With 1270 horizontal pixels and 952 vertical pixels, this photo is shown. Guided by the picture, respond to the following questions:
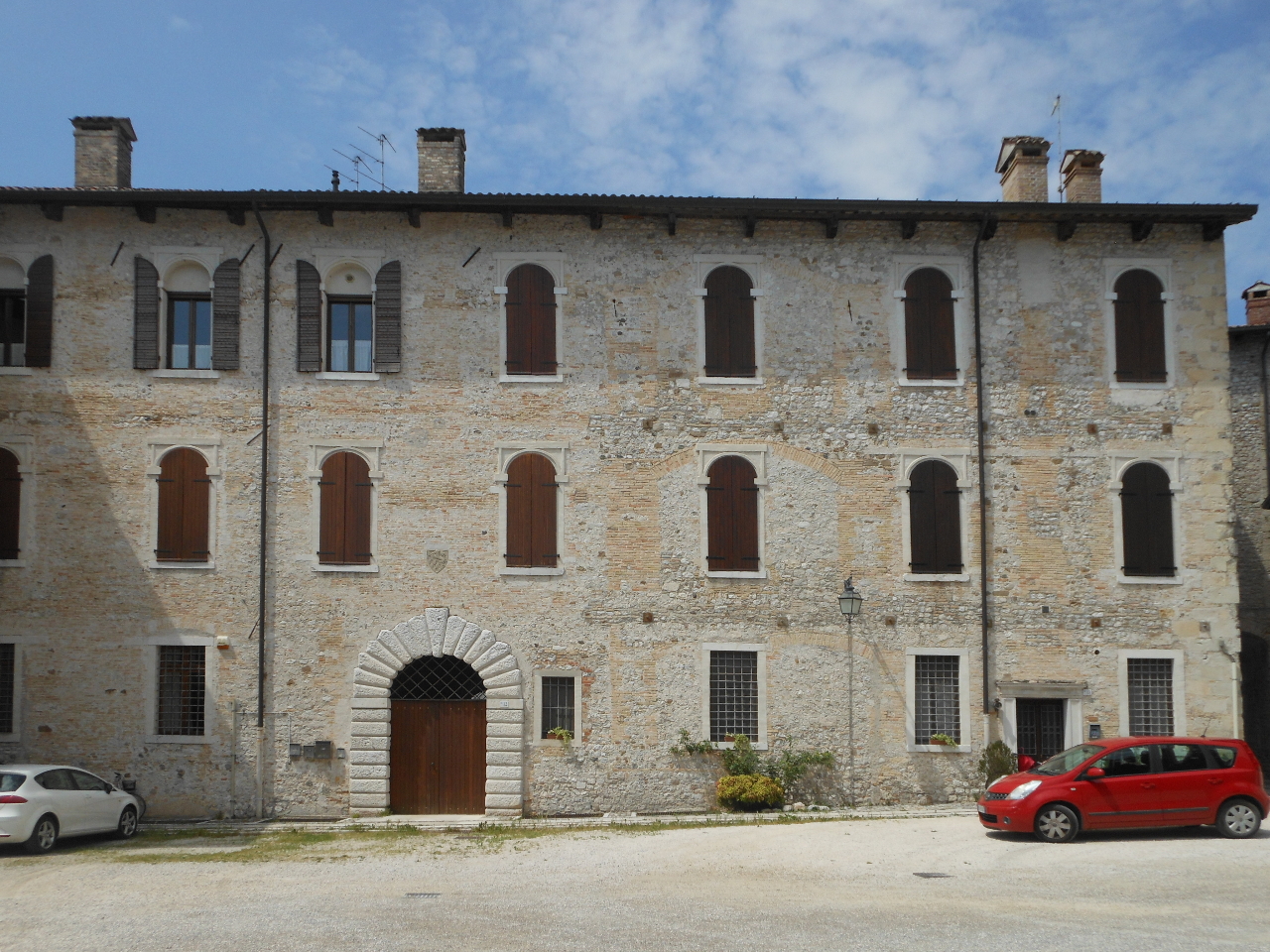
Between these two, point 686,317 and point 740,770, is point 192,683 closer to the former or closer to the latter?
point 740,770

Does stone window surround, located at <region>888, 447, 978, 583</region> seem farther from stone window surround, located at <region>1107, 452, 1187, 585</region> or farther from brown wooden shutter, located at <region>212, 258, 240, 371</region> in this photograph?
brown wooden shutter, located at <region>212, 258, 240, 371</region>

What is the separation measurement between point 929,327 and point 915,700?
642 cm

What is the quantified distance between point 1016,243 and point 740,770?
10.3 m

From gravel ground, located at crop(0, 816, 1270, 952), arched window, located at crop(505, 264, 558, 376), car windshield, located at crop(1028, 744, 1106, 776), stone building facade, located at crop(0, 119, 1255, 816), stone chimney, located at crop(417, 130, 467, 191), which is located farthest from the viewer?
stone chimney, located at crop(417, 130, 467, 191)

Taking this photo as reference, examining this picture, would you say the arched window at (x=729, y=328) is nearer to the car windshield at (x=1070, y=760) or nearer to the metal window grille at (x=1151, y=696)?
the car windshield at (x=1070, y=760)

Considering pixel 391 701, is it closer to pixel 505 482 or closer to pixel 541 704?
pixel 541 704

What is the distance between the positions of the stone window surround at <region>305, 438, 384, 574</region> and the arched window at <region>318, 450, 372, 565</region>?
5 centimetres

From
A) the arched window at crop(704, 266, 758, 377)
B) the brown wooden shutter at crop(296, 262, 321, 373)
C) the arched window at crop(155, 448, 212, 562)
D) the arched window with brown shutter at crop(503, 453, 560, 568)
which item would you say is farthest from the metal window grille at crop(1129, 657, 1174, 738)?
the arched window at crop(155, 448, 212, 562)

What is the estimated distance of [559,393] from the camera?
1878 centimetres

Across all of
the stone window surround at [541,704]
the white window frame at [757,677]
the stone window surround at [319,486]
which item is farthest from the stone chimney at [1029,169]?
the stone window surround at [319,486]

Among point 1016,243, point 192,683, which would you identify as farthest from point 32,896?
point 1016,243

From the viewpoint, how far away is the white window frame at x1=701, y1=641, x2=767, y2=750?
59.7 feet

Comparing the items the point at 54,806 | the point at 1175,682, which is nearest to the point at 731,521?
the point at 1175,682

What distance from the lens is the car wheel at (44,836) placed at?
47.3 feet
